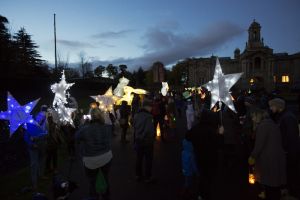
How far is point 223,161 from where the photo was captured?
9.56 metres

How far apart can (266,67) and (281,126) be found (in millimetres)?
79954

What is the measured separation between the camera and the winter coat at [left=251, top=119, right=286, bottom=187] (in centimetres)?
578

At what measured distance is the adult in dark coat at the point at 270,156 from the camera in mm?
5777

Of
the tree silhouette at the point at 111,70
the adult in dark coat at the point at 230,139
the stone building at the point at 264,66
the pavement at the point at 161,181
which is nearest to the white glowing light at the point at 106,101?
the pavement at the point at 161,181

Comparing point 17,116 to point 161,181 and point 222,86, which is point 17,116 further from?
point 222,86

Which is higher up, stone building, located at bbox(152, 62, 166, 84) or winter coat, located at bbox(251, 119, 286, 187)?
stone building, located at bbox(152, 62, 166, 84)

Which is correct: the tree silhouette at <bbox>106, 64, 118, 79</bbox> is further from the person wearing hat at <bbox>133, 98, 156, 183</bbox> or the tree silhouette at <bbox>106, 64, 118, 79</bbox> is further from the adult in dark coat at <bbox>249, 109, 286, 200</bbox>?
the adult in dark coat at <bbox>249, 109, 286, 200</bbox>

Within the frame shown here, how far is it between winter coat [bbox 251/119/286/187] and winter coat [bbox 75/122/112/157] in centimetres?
284

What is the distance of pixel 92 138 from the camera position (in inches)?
235

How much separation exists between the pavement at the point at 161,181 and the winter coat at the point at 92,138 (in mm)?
1500

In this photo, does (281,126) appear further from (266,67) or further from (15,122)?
(266,67)

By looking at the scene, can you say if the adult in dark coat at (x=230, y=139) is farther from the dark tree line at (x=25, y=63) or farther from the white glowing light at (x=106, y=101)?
the dark tree line at (x=25, y=63)

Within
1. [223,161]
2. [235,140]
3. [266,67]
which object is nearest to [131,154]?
[223,161]

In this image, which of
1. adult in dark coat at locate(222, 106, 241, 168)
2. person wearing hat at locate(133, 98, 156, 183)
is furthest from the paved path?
person wearing hat at locate(133, 98, 156, 183)
